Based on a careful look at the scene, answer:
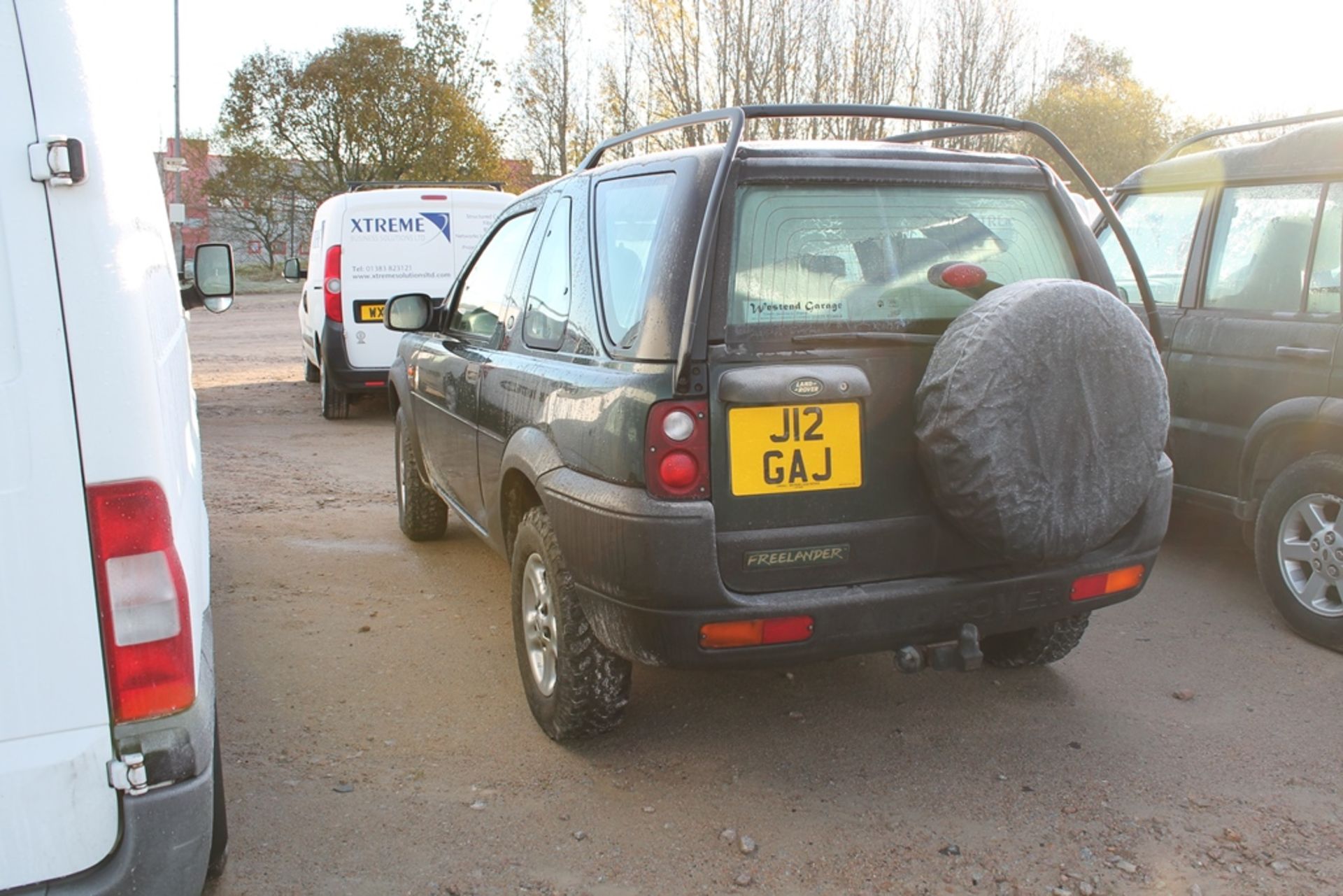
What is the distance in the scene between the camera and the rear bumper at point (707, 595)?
297 centimetres

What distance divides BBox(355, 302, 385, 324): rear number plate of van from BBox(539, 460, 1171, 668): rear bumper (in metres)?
7.29

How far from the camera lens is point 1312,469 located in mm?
4457

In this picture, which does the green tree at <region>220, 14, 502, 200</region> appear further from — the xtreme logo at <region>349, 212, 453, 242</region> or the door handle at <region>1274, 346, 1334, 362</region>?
the door handle at <region>1274, 346, 1334, 362</region>

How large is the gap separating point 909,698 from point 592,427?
5.40ft

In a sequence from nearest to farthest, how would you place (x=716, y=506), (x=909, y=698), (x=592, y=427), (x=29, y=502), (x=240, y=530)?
(x=29, y=502)
(x=716, y=506)
(x=592, y=427)
(x=909, y=698)
(x=240, y=530)

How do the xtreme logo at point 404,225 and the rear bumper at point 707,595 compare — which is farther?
the xtreme logo at point 404,225

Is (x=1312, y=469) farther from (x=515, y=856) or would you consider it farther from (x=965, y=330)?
(x=515, y=856)

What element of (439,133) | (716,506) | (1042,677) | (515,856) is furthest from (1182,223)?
(439,133)

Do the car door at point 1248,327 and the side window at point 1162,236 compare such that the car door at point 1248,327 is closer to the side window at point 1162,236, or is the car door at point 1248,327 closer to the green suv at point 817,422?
the side window at point 1162,236

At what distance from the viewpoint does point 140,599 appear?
6.77ft

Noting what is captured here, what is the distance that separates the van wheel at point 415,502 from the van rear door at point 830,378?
127 inches

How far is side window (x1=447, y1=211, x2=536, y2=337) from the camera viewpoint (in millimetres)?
4492

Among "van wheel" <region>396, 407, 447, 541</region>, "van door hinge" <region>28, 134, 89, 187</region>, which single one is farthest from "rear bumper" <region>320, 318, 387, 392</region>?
"van door hinge" <region>28, 134, 89, 187</region>

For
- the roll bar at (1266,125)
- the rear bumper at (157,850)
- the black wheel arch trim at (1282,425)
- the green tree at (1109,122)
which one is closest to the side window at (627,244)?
the rear bumper at (157,850)
